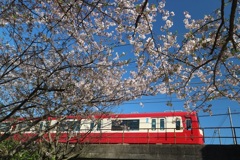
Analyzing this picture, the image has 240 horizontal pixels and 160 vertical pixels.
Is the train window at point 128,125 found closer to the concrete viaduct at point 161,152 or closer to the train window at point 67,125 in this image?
the concrete viaduct at point 161,152

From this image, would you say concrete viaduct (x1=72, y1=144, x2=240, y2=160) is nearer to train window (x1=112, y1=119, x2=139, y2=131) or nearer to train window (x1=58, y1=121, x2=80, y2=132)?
train window (x1=58, y1=121, x2=80, y2=132)

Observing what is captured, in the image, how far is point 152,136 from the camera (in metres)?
14.3

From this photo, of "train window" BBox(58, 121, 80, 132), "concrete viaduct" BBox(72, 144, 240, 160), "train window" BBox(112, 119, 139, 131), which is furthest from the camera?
"train window" BBox(112, 119, 139, 131)

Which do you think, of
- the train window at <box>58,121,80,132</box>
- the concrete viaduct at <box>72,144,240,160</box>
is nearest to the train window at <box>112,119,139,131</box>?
the concrete viaduct at <box>72,144,240,160</box>

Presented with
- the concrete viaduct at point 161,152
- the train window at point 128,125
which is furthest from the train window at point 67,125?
the train window at point 128,125

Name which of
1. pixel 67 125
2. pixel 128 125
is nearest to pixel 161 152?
pixel 67 125

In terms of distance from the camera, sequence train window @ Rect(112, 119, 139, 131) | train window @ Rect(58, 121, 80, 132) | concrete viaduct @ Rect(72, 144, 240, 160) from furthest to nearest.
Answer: train window @ Rect(112, 119, 139, 131)
concrete viaduct @ Rect(72, 144, 240, 160)
train window @ Rect(58, 121, 80, 132)

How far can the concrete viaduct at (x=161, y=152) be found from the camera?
9.56 metres

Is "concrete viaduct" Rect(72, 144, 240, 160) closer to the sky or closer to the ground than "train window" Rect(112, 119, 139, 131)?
closer to the ground

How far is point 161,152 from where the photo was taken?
34.1 feet

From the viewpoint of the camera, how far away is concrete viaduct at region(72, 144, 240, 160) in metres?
9.56

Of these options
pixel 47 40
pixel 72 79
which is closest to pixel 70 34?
pixel 47 40

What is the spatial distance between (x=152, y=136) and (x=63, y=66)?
31.9ft

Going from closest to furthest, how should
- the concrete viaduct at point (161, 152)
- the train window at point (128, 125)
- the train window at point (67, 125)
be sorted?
the train window at point (67, 125)
the concrete viaduct at point (161, 152)
the train window at point (128, 125)
